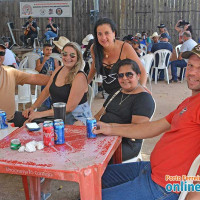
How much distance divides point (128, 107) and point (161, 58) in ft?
19.8

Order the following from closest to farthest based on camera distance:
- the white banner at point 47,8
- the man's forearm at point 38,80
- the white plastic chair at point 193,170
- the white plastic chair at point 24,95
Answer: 1. the white plastic chair at point 193,170
2. the man's forearm at point 38,80
3. the white plastic chair at point 24,95
4. the white banner at point 47,8

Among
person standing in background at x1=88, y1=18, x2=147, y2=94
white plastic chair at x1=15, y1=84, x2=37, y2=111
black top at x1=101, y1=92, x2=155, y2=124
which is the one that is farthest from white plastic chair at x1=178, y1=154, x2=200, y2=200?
white plastic chair at x1=15, y1=84, x2=37, y2=111

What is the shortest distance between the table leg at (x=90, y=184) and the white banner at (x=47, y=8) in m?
14.2

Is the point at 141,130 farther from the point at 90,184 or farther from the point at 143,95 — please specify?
the point at 90,184

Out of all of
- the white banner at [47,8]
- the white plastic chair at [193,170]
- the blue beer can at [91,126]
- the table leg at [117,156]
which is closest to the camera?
the white plastic chair at [193,170]

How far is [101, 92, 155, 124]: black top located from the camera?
2408 mm

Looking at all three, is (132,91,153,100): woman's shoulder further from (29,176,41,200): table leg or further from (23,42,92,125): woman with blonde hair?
(29,176,41,200): table leg

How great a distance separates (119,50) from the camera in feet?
10.5

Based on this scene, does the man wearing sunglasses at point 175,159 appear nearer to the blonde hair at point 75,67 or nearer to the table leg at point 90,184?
the table leg at point 90,184

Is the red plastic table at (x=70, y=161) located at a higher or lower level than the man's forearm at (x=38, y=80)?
lower

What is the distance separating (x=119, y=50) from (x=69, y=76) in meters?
0.64

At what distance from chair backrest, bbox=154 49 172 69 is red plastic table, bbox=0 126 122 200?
6458 millimetres

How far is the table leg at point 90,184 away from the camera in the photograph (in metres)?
1.63

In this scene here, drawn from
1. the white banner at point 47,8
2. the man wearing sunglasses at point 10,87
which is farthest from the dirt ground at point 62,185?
the white banner at point 47,8
